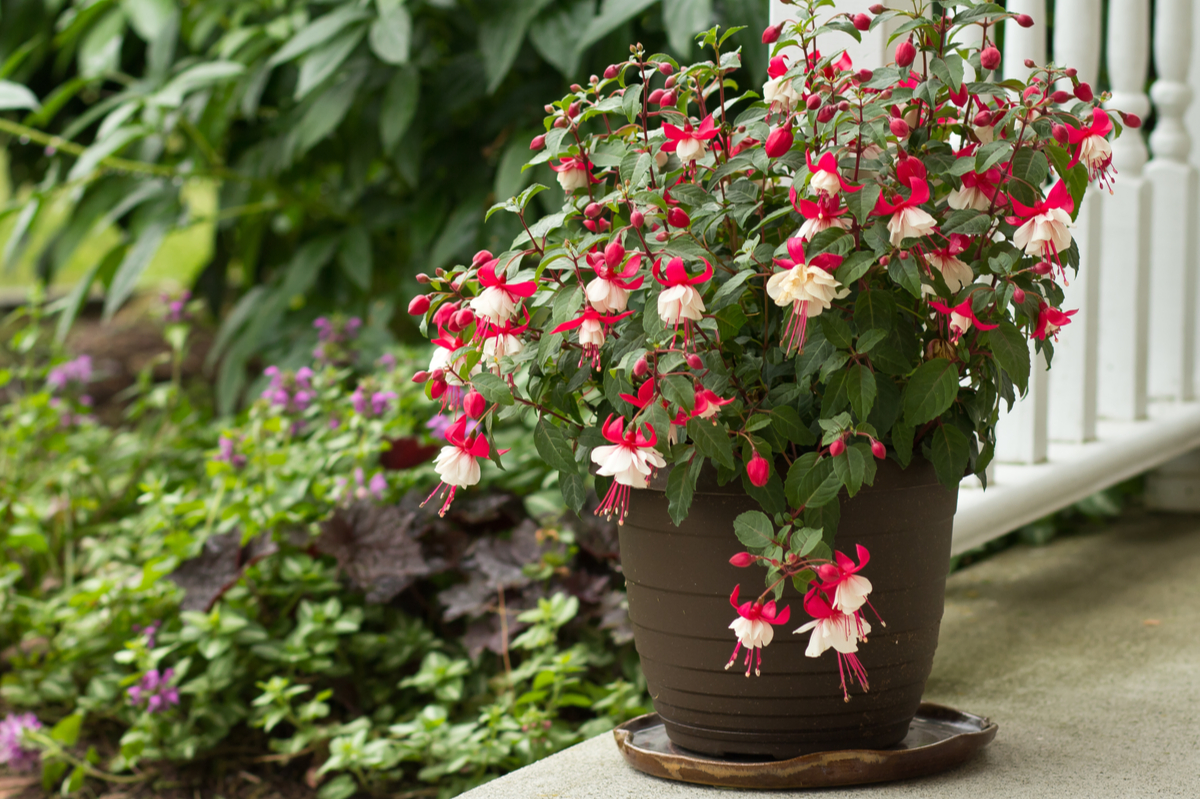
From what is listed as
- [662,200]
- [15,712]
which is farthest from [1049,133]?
[15,712]

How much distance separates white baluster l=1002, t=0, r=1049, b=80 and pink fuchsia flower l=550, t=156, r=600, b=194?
76cm

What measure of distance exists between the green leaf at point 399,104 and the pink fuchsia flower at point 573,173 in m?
1.05

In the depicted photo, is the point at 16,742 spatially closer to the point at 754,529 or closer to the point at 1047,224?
the point at 754,529

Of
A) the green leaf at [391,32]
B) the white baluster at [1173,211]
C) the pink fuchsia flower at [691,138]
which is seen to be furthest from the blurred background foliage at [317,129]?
the pink fuchsia flower at [691,138]

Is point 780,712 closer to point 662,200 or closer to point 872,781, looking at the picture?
point 872,781

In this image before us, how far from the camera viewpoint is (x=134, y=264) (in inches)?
91.7

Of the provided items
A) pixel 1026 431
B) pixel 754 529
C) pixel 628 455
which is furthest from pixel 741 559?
pixel 1026 431

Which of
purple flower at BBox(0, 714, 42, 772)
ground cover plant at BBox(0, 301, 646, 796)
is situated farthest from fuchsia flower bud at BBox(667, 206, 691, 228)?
purple flower at BBox(0, 714, 42, 772)

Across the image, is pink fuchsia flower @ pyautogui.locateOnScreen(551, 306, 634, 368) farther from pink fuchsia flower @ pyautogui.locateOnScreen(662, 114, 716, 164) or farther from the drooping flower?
pink fuchsia flower @ pyautogui.locateOnScreen(662, 114, 716, 164)

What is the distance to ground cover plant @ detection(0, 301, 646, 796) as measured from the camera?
1497 millimetres

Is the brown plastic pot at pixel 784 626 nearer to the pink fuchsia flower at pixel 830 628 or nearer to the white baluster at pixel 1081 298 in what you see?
the pink fuchsia flower at pixel 830 628

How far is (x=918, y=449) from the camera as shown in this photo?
3.57 feet

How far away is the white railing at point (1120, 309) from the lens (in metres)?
1.65

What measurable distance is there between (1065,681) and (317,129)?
162 centimetres
